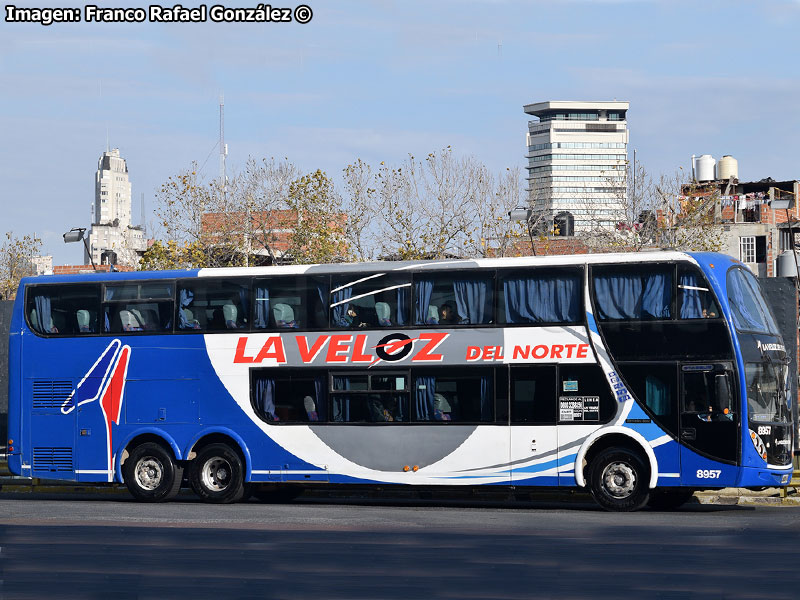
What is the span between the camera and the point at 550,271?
66.3 feet

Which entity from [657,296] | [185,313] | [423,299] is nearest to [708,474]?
[657,296]

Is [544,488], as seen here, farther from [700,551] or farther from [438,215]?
[438,215]

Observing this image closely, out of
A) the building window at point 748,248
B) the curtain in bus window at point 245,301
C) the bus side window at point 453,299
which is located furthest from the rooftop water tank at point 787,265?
the building window at point 748,248

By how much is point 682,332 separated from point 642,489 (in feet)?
7.95

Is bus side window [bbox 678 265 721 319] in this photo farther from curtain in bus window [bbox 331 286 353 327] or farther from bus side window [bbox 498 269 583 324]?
curtain in bus window [bbox 331 286 353 327]

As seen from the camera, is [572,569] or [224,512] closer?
[572,569]

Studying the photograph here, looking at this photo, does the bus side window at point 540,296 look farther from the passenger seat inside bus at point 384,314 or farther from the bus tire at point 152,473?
the bus tire at point 152,473

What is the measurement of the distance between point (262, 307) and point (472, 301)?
3541 mm

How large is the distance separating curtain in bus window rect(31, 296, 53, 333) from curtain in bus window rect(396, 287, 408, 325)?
622 centimetres

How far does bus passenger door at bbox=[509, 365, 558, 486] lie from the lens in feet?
65.9

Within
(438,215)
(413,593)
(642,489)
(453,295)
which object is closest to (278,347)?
(453,295)

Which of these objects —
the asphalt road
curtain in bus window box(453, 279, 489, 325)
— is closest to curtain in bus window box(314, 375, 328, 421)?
the asphalt road

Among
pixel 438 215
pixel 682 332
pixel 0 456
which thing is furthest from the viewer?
pixel 438 215

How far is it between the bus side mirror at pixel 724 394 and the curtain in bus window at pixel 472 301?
147 inches
